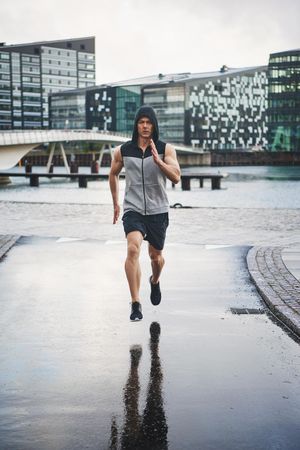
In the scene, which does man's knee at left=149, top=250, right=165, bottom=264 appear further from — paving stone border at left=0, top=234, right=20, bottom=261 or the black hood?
paving stone border at left=0, top=234, right=20, bottom=261

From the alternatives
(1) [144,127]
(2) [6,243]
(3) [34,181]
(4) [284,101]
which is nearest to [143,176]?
(1) [144,127]

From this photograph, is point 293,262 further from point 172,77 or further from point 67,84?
point 67,84

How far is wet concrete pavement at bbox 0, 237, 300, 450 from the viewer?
3.53 meters

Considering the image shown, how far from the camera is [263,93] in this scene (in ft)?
547

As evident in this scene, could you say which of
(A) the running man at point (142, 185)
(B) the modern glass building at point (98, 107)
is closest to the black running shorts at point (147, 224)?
(A) the running man at point (142, 185)

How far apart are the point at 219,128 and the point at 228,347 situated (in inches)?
6224

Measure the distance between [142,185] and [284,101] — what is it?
141 meters

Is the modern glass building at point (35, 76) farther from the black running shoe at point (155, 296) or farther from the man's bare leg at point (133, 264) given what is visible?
the man's bare leg at point (133, 264)

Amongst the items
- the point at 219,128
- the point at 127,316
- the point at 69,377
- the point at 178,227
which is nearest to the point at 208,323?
the point at 127,316

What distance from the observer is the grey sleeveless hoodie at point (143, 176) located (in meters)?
6.12

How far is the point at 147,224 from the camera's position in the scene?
20.7 feet

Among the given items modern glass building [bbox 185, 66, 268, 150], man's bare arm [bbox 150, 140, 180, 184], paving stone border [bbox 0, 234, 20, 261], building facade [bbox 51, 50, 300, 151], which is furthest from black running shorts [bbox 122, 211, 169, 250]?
modern glass building [bbox 185, 66, 268, 150]

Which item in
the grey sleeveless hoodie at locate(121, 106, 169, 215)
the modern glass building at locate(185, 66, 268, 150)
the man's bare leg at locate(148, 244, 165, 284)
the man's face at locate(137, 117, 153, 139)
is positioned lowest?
the man's bare leg at locate(148, 244, 165, 284)

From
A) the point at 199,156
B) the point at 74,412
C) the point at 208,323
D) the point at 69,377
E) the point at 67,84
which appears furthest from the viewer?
the point at 67,84
